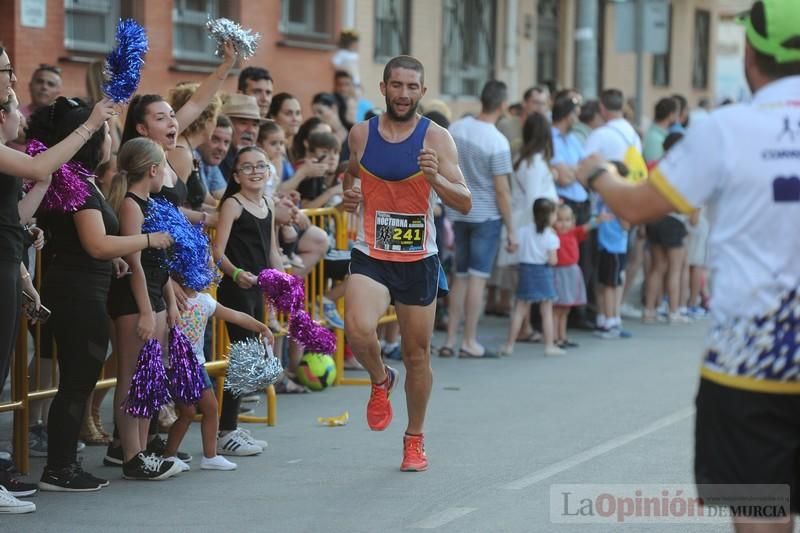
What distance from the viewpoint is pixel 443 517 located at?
6.85 meters

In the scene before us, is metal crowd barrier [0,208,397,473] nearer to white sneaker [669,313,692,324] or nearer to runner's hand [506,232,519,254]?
runner's hand [506,232,519,254]

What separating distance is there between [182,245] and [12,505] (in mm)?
1566

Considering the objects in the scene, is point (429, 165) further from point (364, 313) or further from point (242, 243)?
point (242, 243)

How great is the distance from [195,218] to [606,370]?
487 cm

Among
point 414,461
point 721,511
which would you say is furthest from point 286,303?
point 721,511

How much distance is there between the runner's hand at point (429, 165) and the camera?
7562 millimetres

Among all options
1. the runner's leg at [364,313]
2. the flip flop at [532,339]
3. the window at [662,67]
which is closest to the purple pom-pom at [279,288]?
the runner's leg at [364,313]

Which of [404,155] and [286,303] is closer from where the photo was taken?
[404,155]

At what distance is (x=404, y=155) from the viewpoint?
784 centimetres

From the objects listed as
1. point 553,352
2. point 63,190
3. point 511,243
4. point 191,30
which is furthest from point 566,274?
point 63,190

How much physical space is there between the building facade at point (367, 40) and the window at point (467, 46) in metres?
0.02

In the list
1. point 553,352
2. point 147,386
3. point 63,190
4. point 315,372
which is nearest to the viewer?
point 63,190

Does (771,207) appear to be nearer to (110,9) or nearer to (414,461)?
(414,461)

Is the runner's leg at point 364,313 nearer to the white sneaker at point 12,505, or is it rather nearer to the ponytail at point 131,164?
the ponytail at point 131,164
